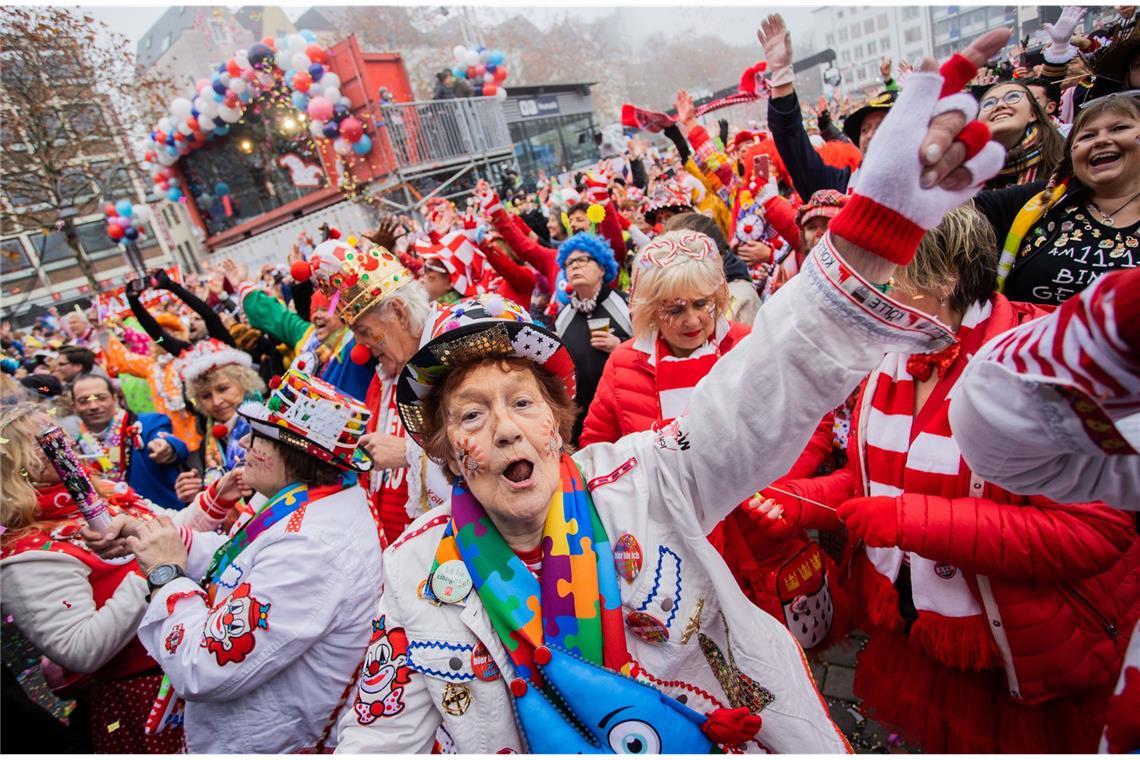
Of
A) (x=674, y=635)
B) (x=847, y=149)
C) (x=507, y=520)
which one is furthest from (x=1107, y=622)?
(x=847, y=149)

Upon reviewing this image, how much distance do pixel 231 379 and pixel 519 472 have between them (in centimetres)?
316

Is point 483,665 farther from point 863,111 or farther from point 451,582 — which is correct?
point 863,111

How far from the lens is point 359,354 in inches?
132

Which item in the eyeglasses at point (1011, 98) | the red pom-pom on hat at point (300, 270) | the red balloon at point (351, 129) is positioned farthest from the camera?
the red balloon at point (351, 129)

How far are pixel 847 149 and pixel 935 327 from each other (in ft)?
16.8

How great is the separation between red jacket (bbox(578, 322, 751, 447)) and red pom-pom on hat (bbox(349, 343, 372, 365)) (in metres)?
1.53

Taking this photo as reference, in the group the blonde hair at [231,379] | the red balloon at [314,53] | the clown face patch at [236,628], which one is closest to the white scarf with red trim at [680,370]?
the clown face patch at [236,628]

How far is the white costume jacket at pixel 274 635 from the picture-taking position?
5.72 ft

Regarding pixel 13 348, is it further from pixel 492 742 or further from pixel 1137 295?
pixel 1137 295

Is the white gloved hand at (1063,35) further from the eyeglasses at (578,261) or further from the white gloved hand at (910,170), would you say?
the white gloved hand at (910,170)

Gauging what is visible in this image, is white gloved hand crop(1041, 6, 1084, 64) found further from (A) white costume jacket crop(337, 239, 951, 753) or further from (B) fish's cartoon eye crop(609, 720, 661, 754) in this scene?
(B) fish's cartoon eye crop(609, 720, 661, 754)

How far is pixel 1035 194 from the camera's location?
2.38 m

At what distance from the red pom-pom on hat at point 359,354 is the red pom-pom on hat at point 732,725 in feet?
9.22

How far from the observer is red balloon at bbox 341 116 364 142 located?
619 inches
